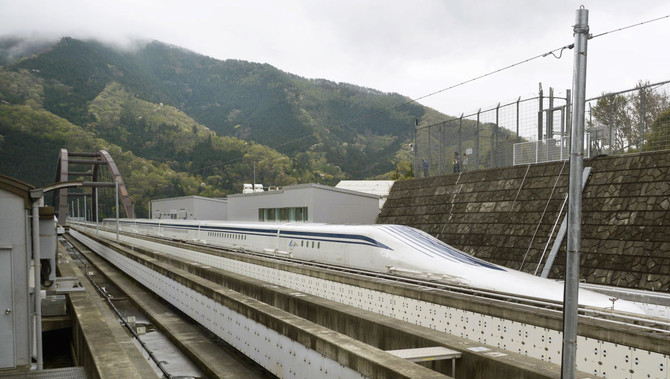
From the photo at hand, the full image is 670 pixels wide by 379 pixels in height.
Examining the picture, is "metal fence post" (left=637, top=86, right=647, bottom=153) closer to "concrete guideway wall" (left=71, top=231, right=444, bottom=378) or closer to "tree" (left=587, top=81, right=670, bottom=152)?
"tree" (left=587, top=81, right=670, bottom=152)

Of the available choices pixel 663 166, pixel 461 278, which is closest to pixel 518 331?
pixel 461 278

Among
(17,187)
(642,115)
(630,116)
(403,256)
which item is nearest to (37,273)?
(17,187)

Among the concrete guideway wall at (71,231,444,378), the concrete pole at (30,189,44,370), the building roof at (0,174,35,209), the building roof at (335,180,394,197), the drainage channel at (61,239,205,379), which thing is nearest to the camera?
the concrete guideway wall at (71,231,444,378)

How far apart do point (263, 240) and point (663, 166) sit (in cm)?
1776

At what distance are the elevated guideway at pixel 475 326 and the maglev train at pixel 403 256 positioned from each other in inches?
26.5

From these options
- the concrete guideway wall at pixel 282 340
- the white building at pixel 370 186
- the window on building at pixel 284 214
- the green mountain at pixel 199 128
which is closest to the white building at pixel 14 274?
the concrete guideway wall at pixel 282 340

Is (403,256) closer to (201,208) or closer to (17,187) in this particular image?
(17,187)

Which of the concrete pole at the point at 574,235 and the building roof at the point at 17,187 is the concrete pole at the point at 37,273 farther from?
the concrete pole at the point at 574,235

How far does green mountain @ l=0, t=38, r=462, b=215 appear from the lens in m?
114

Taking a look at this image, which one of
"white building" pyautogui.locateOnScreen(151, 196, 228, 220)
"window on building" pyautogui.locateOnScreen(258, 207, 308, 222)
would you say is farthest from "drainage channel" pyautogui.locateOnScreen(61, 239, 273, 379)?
"white building" pyautogui.locateOnScreen(151, 196, 228, 220)

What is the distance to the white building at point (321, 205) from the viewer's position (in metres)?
35.3

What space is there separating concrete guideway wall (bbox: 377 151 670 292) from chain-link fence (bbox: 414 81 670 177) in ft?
3.50

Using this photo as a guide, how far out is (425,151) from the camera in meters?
34.2

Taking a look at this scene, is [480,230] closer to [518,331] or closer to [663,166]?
[663,166]
